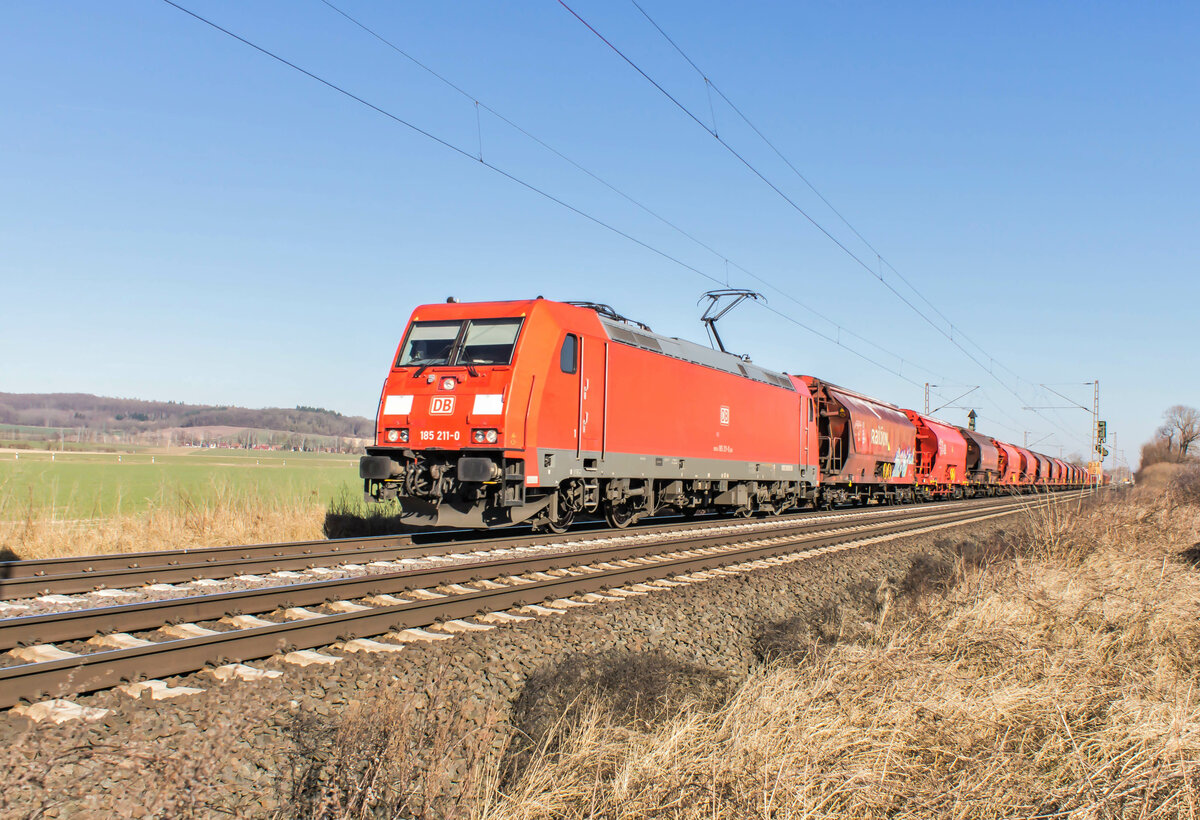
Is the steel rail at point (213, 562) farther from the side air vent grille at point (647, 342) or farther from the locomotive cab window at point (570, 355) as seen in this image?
the side air vent grille at point (647, 342)

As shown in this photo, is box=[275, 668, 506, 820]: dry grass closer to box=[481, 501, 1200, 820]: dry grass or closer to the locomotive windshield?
box=[481, 501, 1200, 820]: dry grass

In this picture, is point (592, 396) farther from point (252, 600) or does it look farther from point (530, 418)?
point (252, 600)

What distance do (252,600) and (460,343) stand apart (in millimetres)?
6392

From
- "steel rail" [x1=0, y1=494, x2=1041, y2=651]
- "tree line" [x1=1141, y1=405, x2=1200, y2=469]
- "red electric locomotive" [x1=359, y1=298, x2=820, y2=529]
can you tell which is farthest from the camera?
Result: "tree line" [x1=1141, y1=405, x2=1200, y2=469]

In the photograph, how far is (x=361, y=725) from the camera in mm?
4137

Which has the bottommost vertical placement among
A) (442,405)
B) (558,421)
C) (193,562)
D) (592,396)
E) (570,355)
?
(193,562)

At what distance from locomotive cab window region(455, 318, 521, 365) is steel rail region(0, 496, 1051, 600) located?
2.84m

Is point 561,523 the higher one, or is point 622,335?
point 622,335

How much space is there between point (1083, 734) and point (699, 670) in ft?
8.41

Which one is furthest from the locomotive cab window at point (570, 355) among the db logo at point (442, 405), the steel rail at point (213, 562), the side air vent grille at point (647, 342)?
the steel rail at point (213, 562)

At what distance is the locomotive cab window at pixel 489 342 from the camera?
12.0 meters

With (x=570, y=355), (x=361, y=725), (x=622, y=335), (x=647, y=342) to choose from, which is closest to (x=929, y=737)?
(x=361, y=725)

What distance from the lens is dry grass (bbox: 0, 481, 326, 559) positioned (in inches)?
424

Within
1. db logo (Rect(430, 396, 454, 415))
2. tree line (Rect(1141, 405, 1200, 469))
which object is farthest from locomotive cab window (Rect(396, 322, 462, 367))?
tree line (Rect(1141, 405, 1200, 469))
